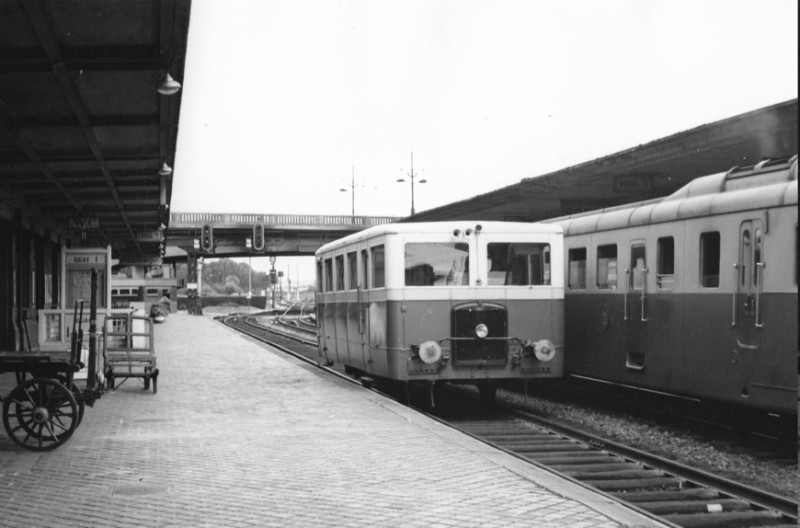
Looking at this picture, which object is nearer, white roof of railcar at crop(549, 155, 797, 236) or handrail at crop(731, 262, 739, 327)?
white roof of railcar at crop(549, 155, 797, 236)

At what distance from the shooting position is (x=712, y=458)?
988 cm

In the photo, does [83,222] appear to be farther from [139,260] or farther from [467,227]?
[139,260]

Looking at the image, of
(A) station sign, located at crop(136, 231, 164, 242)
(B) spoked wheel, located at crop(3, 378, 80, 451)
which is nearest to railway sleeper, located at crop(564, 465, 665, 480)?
(B) spoked wheel, located at crop(3, 378, 80, 451)

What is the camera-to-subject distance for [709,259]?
10742mm

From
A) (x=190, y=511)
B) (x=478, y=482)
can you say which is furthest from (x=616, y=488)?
(x=190, y=511)

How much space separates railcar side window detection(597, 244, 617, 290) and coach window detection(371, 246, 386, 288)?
3110mm

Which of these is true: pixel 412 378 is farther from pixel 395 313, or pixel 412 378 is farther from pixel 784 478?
pixel 784 478

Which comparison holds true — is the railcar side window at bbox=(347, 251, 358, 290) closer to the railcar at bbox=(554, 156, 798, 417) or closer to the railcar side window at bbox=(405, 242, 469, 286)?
the railcar side window at bbox=(405, 242, 469, 286)

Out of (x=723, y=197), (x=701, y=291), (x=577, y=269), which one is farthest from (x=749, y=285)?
(x=577, y=269)

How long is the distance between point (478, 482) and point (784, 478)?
10.8 feet

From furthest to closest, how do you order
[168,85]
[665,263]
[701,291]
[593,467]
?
[665,263] → [701,291] → [168,85] → [593,467]

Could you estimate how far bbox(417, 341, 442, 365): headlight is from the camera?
12250mm

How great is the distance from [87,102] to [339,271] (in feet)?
19.5

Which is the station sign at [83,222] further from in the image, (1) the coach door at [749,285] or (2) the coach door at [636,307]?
(1) the coach door at [749,285]
